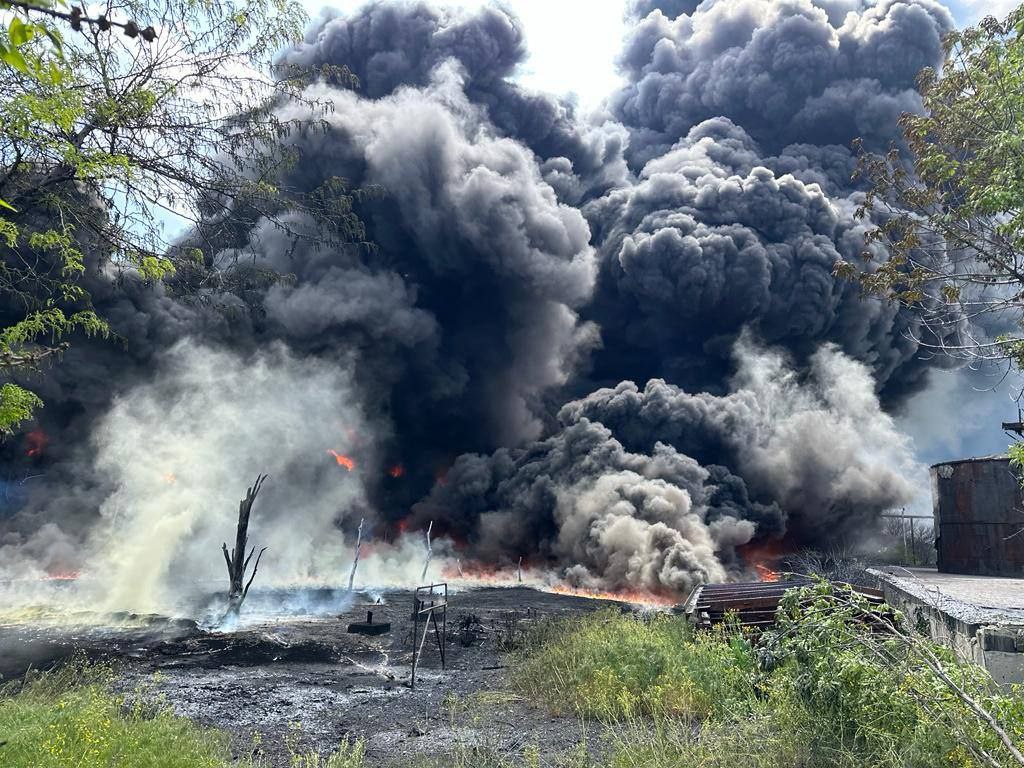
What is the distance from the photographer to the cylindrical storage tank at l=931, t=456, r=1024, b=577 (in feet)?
68.8

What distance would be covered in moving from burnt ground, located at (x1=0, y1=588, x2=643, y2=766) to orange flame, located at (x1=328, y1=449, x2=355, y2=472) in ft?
85.0

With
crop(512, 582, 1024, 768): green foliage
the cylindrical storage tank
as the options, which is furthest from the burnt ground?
the cylindrical storage tank

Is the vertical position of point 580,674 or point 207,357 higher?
point 207,357

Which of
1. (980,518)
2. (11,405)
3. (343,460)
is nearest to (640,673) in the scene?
(11,405)

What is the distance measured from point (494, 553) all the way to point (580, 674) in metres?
41.4

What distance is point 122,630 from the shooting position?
22000 millimetres

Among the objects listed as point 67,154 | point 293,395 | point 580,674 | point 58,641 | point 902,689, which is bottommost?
point 58,641

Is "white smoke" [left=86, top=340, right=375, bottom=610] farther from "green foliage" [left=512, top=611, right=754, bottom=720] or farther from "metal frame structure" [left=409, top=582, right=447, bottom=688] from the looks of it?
"green foliage" [left=512, top=611, right=754, bottom=720]

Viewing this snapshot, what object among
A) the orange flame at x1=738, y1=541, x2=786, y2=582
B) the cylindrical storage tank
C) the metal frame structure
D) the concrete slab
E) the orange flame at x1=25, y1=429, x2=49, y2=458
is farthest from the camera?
the orange flame at x1=25, y1=429, x2=49, y2=458

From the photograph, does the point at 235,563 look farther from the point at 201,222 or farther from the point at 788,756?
the point at 788,756

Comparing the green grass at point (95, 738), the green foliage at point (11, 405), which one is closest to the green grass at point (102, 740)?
the green grass at point (95, 738)

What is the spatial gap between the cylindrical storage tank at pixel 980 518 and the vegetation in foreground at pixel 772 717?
1377cm

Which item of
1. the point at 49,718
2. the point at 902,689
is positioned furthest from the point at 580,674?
the point at 49,718

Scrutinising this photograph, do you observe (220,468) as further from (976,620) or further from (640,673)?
(976,620)
